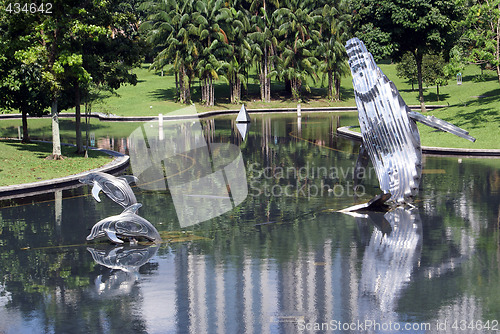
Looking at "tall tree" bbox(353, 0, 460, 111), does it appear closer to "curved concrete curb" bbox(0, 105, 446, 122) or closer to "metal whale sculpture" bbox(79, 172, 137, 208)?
"curved concrete curb" bbox(0, 105, 446, 122)

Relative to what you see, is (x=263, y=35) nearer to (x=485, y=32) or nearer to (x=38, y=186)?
(x=485, y=32)

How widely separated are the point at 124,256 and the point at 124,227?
1.06 metres

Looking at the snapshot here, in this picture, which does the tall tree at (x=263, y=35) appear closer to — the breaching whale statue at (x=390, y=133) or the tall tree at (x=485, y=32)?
the tall tree at (x=485, y=32)

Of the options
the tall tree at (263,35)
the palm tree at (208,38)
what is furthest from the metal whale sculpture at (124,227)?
the tall tree at (263,35)

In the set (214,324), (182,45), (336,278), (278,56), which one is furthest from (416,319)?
(278,56)

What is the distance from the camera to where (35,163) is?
27.9 metres

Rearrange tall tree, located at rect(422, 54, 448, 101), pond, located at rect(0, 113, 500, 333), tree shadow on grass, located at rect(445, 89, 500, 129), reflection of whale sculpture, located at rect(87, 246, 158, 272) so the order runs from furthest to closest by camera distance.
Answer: tall tree, located at rect(422, 54, 448, 101), tree shadow on grass, located at rect(445, 89, 500, 129), reflection of whale sculpture, located at rect(87, 246, 158, 272), pond, located at rect(0, 113, 500, 333)

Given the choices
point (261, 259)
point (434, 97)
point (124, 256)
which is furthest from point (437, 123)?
point (434, 97)

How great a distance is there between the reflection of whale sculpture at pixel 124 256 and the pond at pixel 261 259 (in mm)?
24

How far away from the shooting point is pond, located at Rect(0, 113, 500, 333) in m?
11.0

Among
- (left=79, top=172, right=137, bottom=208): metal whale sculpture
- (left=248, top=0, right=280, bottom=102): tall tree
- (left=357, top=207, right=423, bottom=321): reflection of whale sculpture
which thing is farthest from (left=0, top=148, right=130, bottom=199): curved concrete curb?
(left=248, top=0, right=280, bottom=102): tall tree

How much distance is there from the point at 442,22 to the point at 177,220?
95.1 feet

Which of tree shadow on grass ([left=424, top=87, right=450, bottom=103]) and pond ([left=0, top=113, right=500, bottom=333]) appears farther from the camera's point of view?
tree shadow on grass ([left=424, top=87, right=450, bottom=103])

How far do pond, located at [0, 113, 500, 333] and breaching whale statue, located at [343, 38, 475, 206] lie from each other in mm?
884
